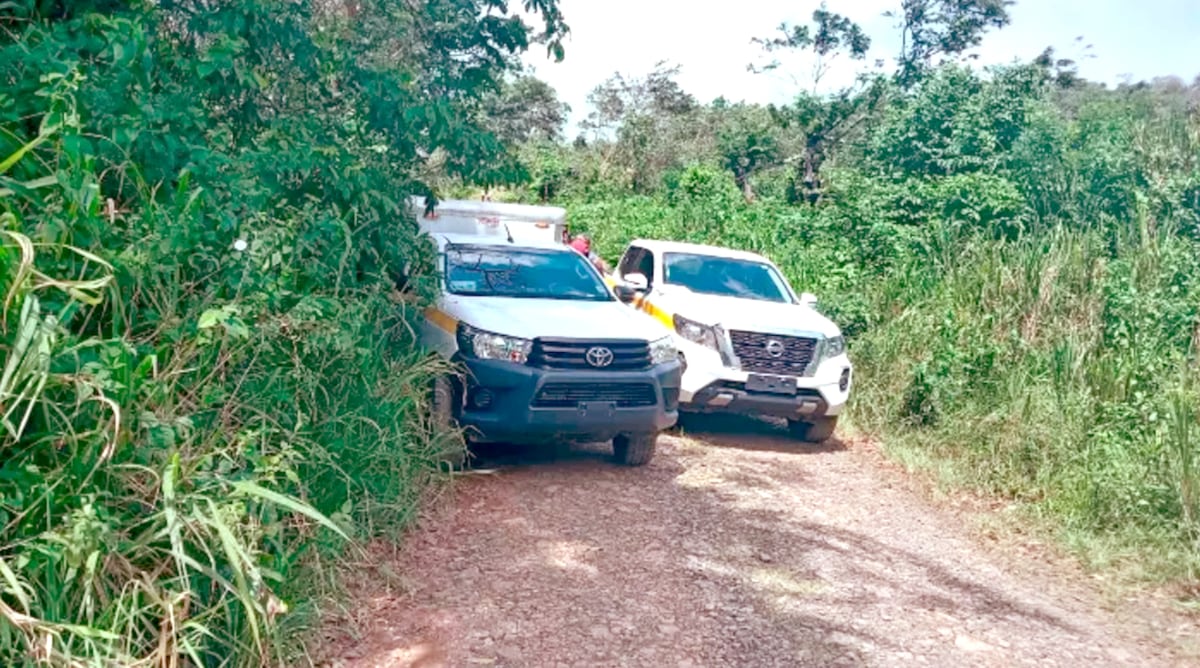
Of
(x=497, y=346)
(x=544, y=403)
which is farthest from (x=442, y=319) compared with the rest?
(x=544, y=403)

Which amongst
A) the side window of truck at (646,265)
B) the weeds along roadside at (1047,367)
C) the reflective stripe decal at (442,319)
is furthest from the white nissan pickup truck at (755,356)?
the reflective stripe decal at (442,319)

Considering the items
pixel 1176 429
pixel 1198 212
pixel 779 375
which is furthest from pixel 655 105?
pixel 1176 429

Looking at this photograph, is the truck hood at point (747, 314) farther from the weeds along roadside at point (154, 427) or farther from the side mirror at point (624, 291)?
the weeds along roadside at point (154, 427)

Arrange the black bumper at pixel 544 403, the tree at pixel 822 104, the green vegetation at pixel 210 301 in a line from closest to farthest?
the green vegetation at pixel 210 301 < the black bumper at pixel 544 403 < the tree at pixel 822 104

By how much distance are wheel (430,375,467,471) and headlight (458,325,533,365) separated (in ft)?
0.95

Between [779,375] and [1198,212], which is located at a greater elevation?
[1198,212]

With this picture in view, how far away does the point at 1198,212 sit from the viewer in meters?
11.3

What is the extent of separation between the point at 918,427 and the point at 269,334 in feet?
22.8

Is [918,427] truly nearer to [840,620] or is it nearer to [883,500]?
[883,500]

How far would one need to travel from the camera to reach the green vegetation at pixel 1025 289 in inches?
283

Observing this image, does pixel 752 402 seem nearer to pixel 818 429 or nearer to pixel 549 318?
pixel 818 429

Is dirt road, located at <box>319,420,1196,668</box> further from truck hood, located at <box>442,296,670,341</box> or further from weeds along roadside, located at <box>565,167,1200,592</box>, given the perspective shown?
truck hood, located at <box>442,296,670,341</box>

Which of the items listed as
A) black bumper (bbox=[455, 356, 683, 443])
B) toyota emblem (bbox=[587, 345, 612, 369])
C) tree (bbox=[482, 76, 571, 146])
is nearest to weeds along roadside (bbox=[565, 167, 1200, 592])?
black bumper (bbox=[455, 356, 683, 443])

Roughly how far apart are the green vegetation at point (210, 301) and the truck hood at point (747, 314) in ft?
10.0
